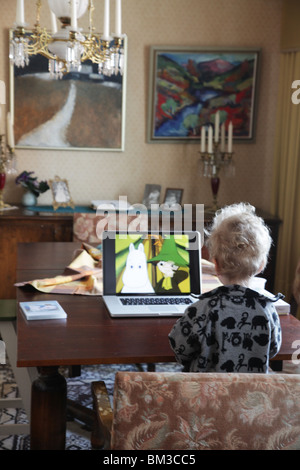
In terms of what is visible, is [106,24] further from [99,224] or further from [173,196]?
[173,196]

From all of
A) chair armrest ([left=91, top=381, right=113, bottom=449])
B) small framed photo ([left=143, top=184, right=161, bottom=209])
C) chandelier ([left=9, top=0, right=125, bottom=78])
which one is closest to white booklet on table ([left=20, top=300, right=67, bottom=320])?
chair armrest ([left=91, top=381, right=113, bottom=449])

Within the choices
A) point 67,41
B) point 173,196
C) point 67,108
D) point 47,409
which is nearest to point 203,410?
point 47,409

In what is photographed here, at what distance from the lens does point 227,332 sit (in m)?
1.86

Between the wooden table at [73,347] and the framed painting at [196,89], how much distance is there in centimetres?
268

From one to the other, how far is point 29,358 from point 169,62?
10.9ft

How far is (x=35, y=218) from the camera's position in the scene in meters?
4.32

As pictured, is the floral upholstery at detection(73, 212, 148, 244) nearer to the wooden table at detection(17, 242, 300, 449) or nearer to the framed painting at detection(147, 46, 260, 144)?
the framed painting at detection(147, 46, 260, 144)

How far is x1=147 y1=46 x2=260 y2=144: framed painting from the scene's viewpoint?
4699mm

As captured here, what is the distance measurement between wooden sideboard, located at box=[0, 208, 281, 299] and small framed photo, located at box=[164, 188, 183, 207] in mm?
418

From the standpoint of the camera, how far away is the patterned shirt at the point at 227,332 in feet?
6.10

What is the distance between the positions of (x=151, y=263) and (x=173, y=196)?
2243 millimetres

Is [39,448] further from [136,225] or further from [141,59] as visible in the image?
[141,59]
